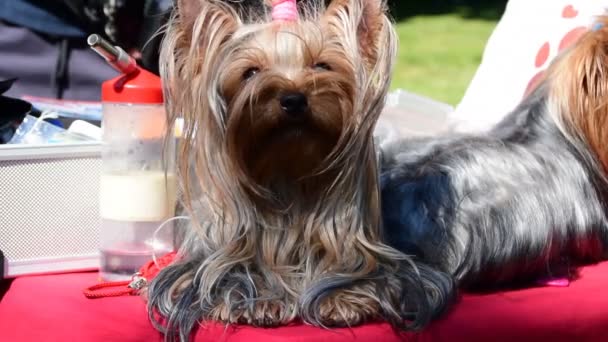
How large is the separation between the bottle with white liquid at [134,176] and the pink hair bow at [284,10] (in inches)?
14.3

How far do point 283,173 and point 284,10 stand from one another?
0.36 meters

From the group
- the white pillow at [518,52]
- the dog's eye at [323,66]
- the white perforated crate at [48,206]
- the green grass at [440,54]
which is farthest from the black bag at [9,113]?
the green grass at [440,54]

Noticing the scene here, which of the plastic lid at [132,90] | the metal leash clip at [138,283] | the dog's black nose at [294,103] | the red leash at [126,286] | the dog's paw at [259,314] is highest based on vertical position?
the dog's black nose at [294,103]

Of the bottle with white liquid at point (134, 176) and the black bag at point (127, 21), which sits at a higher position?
the black bag at point (127, 21)

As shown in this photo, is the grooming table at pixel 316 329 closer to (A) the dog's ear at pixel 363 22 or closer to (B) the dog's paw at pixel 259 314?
(B) the dog's paw at pixel 259 314

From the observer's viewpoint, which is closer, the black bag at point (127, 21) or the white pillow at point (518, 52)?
the black bag at point (127, 21)

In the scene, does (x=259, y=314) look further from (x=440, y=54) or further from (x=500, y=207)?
(x=440, y=54)

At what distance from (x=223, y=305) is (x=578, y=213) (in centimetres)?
92

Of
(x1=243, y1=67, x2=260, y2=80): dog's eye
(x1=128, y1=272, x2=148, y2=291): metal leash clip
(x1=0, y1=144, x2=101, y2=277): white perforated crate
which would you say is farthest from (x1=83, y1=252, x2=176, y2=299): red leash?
(x1=243, y1=67, x2=260, y2=80): dog's eye

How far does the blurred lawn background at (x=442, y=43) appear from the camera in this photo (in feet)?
24.1

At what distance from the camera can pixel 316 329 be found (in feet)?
6.60

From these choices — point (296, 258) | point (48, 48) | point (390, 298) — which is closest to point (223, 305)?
point (296, 258)

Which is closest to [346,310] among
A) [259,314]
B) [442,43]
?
[259,314]

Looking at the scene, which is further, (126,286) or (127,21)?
(127,21)
